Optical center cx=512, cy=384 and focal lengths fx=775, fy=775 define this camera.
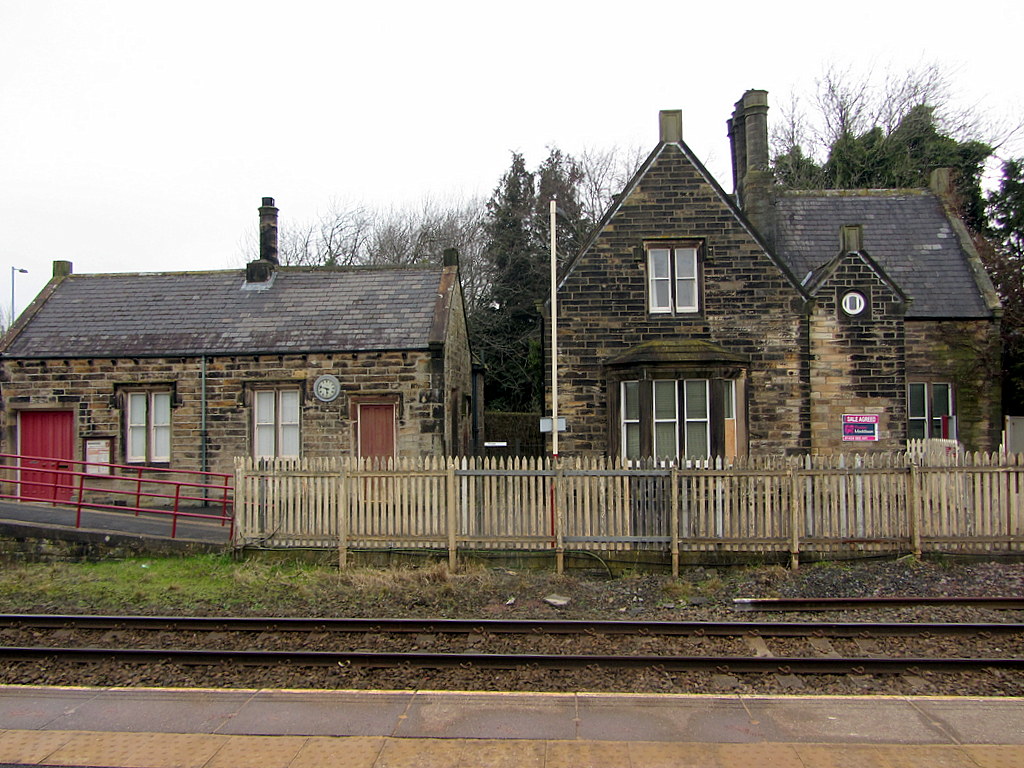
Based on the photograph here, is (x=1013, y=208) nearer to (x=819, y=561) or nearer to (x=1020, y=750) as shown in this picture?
(x=819, y=561)

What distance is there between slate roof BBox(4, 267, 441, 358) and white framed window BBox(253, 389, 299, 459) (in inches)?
43.0

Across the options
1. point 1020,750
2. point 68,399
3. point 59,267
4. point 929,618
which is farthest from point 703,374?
point 59,267

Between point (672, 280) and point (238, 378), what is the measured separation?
33.6 ft

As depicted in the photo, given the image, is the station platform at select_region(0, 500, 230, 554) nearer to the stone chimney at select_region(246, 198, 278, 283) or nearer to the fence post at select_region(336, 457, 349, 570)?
the fence post at select_region(336, 457, 349, 570)

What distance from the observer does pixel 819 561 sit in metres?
12.3

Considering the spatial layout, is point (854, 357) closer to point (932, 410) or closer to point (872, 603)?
point (932, 410)

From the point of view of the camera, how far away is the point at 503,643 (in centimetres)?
922

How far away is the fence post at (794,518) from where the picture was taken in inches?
476

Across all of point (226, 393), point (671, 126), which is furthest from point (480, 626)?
point (671, 126)

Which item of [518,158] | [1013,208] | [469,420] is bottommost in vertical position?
[469,420]

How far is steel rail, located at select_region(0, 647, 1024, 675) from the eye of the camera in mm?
8133

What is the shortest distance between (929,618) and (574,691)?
5178mm

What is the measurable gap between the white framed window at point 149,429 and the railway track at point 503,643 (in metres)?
8.70

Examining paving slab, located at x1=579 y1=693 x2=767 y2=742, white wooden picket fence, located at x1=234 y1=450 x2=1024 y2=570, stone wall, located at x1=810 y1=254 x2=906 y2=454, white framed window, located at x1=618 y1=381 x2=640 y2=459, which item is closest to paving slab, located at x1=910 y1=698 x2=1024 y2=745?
paving slab, located at x1=579 y1=693 x2=767 y2=742
